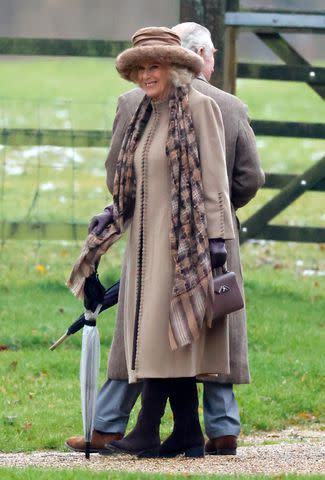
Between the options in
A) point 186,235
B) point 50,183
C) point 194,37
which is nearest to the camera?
point 186,235

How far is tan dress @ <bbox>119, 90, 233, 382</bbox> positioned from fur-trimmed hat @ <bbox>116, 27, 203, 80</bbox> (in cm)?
17

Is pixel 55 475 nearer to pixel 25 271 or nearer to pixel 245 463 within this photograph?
pixel 245 463

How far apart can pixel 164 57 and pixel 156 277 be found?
36.2 inches

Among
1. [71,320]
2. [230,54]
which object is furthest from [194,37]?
[230,54]

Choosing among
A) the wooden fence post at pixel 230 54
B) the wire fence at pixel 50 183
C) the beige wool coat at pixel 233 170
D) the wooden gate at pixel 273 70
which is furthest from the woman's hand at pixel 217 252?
the wire fence at pixel 50 183

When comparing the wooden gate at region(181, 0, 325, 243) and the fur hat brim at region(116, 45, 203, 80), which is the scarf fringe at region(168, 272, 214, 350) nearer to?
the fur hat brim at region(116, 45, 203, 80)

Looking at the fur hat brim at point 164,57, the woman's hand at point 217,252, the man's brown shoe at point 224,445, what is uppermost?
the fur hat brim at point 164,57

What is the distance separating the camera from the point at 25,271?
40.3ft

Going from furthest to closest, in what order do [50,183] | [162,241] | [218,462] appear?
[50,183] < [218,462] < [162,241]

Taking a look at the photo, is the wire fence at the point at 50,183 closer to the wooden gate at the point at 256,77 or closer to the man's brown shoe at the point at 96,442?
the wooden gate at the point at 256,77

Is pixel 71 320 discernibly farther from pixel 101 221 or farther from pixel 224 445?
pixel 101 221

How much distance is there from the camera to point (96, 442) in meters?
7.59

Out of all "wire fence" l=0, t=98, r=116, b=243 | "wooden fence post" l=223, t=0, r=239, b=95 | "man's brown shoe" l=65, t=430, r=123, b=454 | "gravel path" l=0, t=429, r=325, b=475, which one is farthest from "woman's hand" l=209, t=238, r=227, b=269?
"wire fence" l=0, t=98, r=116, b=243

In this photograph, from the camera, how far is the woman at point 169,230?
272 inches
